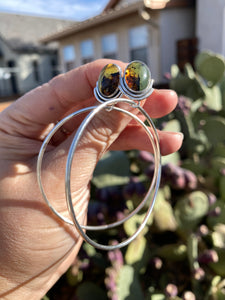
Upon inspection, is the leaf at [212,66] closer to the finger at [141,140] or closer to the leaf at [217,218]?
the leaf at [217,218]

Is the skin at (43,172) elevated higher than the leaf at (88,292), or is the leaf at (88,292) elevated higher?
the skin at (43,172)

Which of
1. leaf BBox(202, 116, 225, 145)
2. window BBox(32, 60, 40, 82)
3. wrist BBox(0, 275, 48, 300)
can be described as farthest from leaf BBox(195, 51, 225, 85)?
window BBox(32, 60, 40, 82)

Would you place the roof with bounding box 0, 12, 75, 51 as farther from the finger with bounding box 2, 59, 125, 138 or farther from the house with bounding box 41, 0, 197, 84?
the finger with bounding box 2, 59, 125, 138

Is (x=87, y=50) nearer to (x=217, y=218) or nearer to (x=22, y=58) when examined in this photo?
(x=22, y=58)

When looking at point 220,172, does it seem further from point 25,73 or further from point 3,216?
point 25,73

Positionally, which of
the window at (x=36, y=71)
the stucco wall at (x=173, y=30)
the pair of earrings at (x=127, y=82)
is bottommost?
the window at (x=36, y=71)

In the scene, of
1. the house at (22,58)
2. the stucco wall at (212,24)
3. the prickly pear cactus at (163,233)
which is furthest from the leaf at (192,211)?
the house at (22,58)

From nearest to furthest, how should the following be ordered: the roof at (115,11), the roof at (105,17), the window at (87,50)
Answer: the roof at (115,11)
the roof at (105,17)
the window at (87,50)
